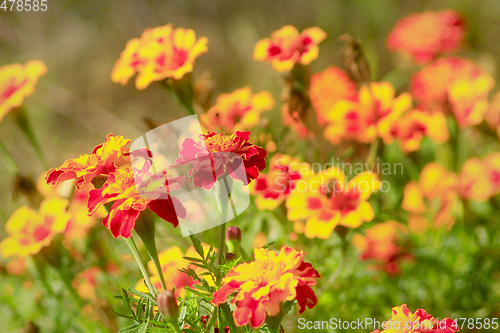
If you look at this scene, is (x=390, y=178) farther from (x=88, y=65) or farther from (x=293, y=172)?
(x=88, y=65)

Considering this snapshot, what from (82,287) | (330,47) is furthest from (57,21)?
(82,287)

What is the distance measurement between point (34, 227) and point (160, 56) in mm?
422

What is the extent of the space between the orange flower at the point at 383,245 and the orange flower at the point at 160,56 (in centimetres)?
56

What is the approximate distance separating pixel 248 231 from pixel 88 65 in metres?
1.95

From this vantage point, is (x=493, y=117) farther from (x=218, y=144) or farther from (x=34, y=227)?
(x=34, y=227)

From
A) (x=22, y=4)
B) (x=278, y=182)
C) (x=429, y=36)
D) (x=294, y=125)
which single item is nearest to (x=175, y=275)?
(x=278, y=182)

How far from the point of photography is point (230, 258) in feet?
1.56

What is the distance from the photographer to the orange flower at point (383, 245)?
0.97 m

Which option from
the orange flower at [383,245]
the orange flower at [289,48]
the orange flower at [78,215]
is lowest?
the orange flower at [383,245]

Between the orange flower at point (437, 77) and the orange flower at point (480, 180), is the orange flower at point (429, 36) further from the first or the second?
the orange flower at point (480, 180)

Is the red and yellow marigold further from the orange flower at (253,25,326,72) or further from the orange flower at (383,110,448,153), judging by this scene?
the orange flower at (253,25,326,72)

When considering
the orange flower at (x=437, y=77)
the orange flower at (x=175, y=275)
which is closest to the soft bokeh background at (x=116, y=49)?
the orange flower at (x=437, y=77)
